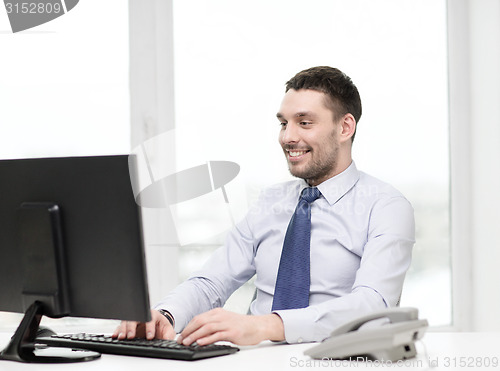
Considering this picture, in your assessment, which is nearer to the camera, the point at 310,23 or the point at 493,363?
the point at 493,363

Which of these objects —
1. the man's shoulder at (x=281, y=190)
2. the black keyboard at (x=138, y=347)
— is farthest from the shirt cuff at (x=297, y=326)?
the man's shoulder at (x=281, y=190)

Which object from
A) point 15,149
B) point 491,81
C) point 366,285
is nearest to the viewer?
point 366,285

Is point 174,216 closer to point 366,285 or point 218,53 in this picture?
point 218,53

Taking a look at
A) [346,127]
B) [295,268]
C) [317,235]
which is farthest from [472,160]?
[295,268]

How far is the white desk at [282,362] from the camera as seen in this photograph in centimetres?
113

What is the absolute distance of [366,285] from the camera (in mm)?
1584

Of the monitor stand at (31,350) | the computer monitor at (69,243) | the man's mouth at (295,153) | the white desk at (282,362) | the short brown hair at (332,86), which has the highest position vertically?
the short brown hair at (332,86)

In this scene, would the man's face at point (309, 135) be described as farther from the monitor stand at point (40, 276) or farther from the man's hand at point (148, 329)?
the monitor stand at point (40, 276)

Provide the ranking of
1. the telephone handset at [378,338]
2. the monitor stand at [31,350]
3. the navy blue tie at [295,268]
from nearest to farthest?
the telephone handset at [378,338] → the monitor stand at [31,350] → the navy blue tie at [295,268]

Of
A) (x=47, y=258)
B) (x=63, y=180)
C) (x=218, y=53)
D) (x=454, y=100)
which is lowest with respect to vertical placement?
(x=47, y=258)

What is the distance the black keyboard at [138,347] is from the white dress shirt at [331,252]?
0.32 metres

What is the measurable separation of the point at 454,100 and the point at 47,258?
2.53 meters

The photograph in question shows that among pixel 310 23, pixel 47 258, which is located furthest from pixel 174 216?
pixel 47 258

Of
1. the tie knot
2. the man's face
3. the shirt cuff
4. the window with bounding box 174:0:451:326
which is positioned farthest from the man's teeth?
the window with bounding box 174:0:451:326
